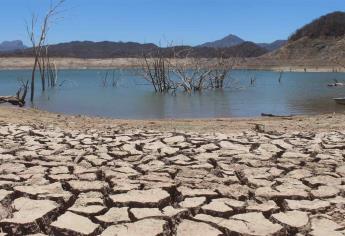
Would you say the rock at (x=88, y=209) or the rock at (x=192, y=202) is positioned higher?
the rock at (x=88, y=209)

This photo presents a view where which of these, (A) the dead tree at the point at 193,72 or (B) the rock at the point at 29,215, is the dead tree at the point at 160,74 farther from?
(B) the rock at the point at 29,215

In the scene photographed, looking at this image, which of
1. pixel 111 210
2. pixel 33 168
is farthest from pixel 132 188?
pixel 33 168

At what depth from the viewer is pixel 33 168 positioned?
559 cm

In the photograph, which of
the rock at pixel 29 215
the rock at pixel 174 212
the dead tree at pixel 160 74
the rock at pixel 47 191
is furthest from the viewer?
the dead tree at pixel 160 74

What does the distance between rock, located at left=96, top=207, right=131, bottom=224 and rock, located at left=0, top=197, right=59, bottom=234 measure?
0.41 meters

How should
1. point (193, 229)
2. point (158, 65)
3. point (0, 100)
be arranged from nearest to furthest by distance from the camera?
point (193, 229) < point (0, 100) < point (158, 65)

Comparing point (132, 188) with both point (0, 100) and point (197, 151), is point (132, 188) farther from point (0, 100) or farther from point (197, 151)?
point (0, 100)

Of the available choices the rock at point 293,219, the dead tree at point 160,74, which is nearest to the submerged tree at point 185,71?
the dead tree at point 160,74

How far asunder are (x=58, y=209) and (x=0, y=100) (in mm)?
15948

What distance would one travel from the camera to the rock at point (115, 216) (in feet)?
12.9

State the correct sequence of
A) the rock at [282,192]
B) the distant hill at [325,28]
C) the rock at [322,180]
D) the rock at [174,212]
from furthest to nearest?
1. the distant hill at [325,28]
2. the rock at [322,180]
3. the rock at [282,192]
4. the rock at [174,212]

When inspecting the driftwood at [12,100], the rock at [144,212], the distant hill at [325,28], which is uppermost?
the distant hill at [325,28]

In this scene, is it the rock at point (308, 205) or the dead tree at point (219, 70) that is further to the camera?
the dead tree at point (219, 70)

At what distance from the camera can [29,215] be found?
401cm
